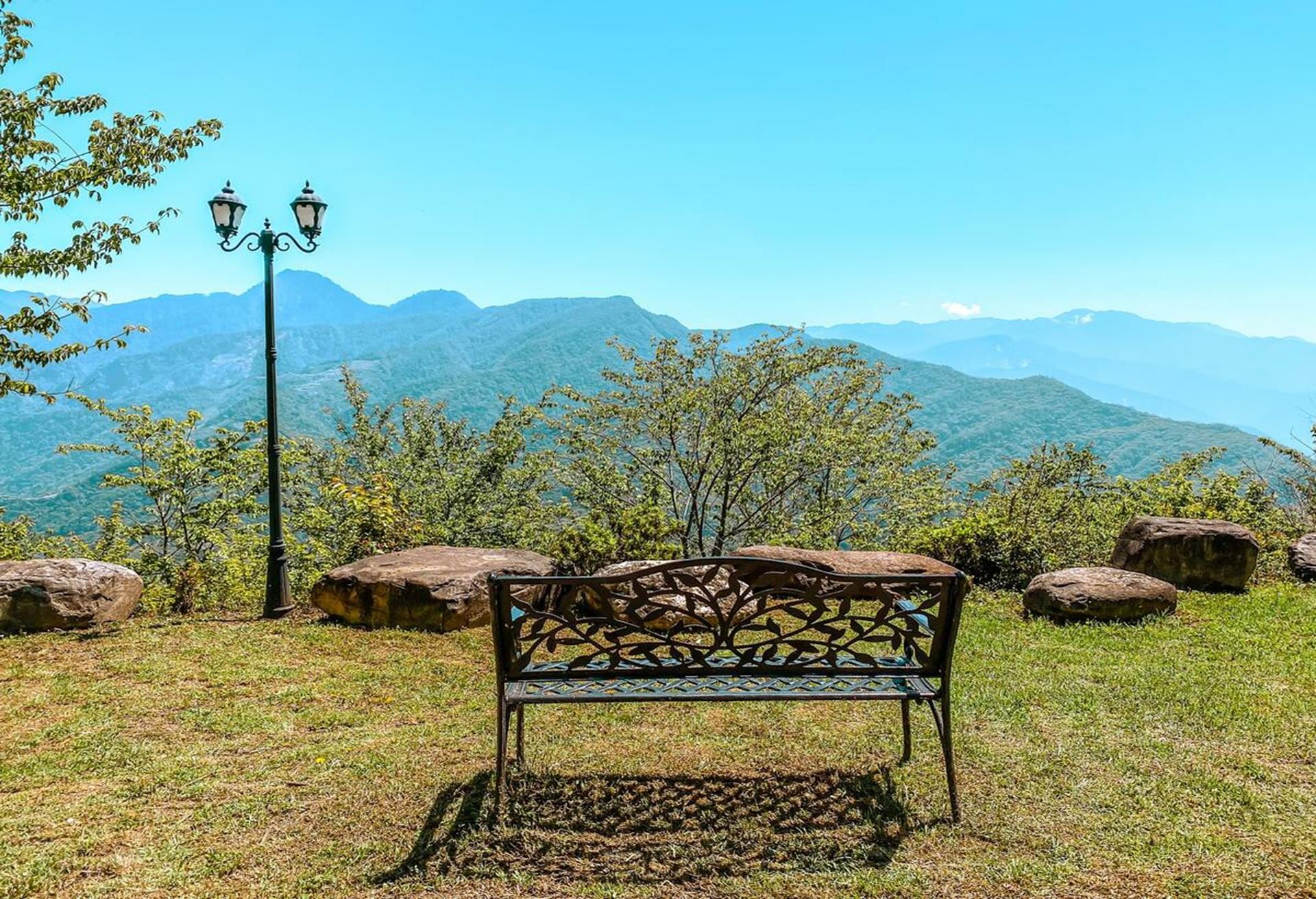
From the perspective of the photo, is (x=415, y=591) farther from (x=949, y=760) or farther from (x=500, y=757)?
(x=949, y=760)

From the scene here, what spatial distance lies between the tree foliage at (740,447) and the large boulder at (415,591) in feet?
27.6

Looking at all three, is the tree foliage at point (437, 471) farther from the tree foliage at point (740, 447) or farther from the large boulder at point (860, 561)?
the large boulder at point (860, 561)

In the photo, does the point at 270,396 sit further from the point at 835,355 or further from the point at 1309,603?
the point at 835,355

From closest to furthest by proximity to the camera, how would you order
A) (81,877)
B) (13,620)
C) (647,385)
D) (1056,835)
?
(81,877)
(1056,835)
(13,620)
(647,385)

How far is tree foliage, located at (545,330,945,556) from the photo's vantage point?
1565 centimetres

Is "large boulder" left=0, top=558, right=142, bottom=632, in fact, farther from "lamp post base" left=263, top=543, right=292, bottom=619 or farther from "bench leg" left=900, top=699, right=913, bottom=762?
"bench leg" left=900, top=699, right=913, bottom=762

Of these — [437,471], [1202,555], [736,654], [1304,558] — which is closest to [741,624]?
[736,654]

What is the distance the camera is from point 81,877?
2637 millimetres

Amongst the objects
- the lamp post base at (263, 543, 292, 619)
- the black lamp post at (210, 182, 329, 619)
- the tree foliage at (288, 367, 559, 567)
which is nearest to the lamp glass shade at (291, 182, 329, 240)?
the black lamp post at (210, 182, 329, 619)

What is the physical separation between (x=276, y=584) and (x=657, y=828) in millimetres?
5080

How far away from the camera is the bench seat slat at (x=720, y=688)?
3076 mm

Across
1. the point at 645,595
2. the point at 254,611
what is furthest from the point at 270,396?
the point at 645,595

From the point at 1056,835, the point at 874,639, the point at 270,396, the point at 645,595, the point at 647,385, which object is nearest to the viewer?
the point at 1056,835

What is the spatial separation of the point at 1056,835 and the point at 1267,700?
94.6 inches
